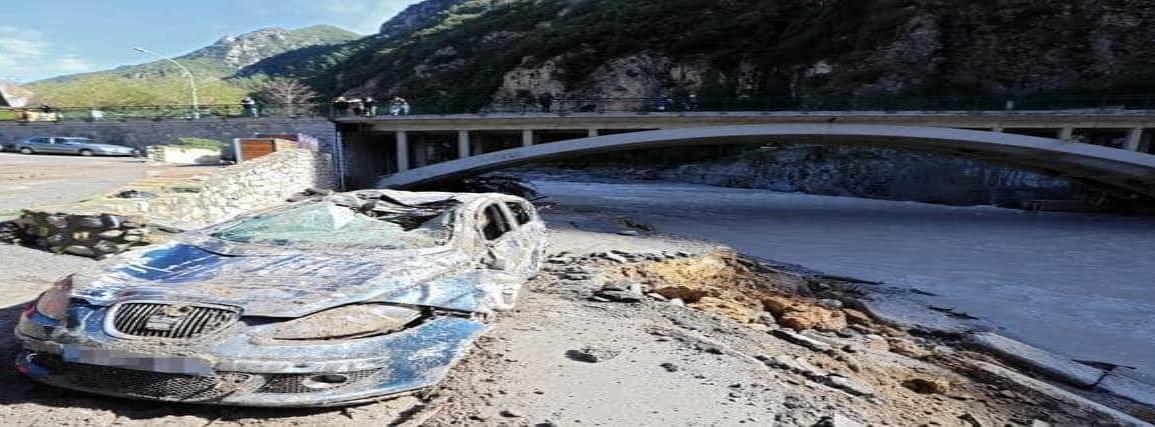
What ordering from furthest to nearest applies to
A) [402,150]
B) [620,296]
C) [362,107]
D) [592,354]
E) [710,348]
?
[402,150]
[362,107]
[620,296]
[710,348]
[592,354]

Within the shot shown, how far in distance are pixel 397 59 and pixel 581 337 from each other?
310 feet

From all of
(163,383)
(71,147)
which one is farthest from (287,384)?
(71,147)

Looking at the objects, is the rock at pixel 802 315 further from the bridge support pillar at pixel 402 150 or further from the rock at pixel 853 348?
the bridge support pillar at pixel 402 150

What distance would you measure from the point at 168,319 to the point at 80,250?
21.3 feet

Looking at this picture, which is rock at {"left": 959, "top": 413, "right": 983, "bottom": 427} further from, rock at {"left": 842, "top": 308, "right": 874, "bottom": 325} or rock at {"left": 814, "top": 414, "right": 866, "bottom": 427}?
rock at {"left": 842, "top": 308, "right": 874, "bottom": 325}

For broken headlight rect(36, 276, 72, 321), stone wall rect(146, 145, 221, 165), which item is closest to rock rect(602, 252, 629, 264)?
broken headlight rect(36, 276, 72, 321)

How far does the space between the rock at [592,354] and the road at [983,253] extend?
20.1ft

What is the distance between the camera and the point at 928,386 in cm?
435

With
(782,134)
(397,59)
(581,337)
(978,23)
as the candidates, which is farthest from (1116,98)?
(397,59)

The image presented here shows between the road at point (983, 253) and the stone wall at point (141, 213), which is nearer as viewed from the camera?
the stone wall at point (141, 213)

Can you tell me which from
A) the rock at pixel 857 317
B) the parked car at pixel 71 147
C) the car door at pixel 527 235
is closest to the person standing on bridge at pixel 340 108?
the parked car at pixel 71 147

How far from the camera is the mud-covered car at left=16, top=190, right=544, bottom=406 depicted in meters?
2.76

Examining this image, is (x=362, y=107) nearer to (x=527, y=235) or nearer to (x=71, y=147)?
(x=71, y=147)

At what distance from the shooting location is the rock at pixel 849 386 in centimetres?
381
